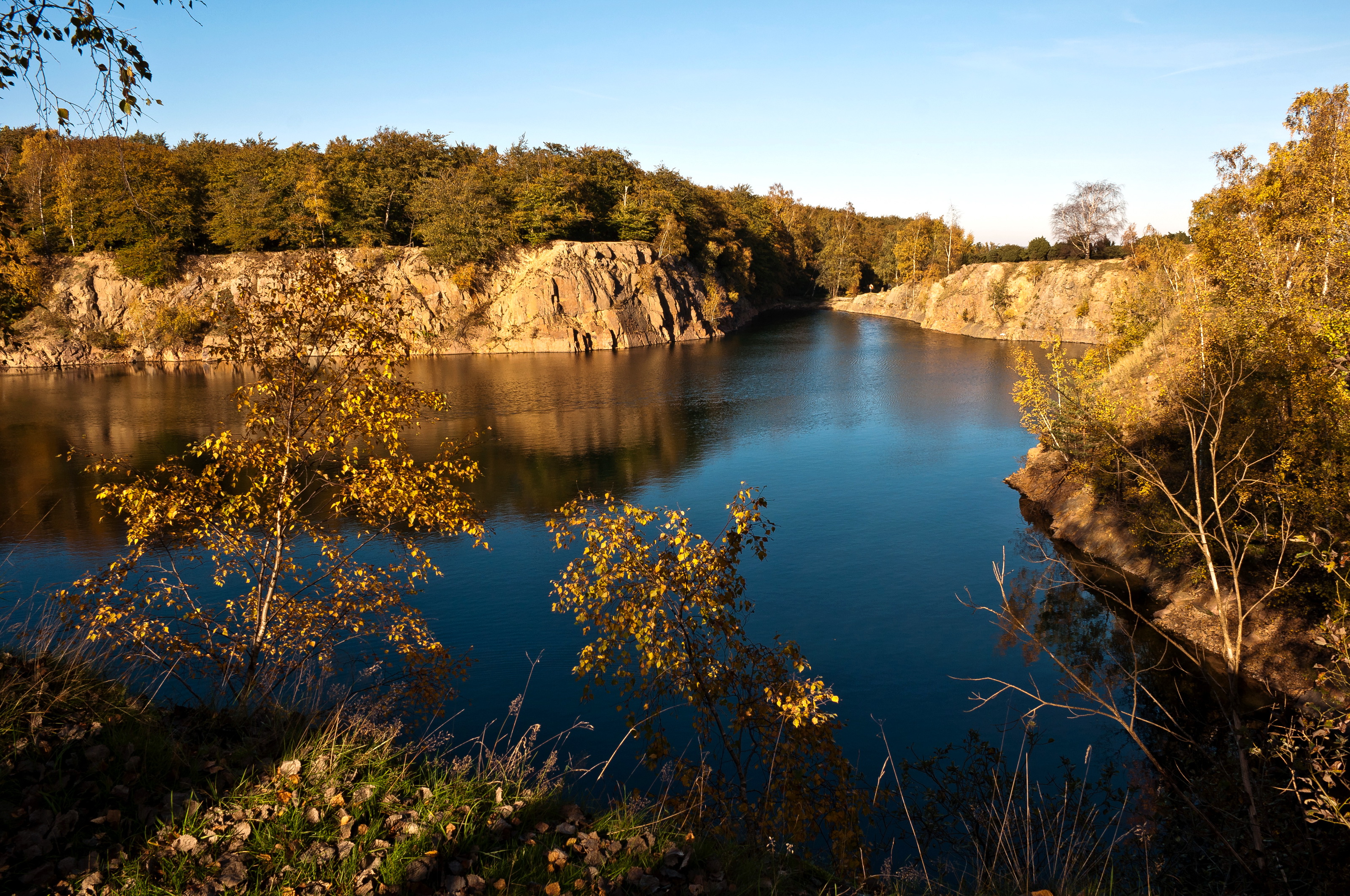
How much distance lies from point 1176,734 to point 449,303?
267 feet

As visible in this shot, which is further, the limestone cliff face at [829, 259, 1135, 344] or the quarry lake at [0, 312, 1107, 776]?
the limestone cliff face at [829, 259, 1135, 344]

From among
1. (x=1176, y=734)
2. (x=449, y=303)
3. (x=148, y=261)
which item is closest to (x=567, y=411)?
(x=449, y=303)

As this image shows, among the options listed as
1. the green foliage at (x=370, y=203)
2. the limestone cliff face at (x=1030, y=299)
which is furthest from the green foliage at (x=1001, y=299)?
the green foliage at (x=370, y=203)

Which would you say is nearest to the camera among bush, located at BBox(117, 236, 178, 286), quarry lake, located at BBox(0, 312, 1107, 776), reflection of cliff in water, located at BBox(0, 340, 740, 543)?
quarry lake, located at BBox(0, 312, 1107, 776)

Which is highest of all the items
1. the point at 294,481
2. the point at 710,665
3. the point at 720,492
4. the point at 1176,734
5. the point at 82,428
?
the point at 294,481

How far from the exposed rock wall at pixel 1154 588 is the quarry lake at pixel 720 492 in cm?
161

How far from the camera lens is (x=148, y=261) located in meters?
77.8

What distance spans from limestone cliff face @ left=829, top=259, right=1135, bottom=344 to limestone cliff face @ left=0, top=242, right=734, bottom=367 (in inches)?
1406

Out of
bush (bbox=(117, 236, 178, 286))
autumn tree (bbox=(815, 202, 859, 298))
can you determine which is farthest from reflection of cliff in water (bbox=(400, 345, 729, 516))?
autumn tree (bbox=(815, 202, 859, 298))

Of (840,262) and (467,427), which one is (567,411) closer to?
(467,427)

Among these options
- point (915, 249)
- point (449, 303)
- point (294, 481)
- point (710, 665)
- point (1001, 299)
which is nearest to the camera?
point (710, 665)

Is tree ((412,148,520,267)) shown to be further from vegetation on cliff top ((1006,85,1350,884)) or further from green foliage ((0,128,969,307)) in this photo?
vegetation on cliff top ((1006,85,1350,884))

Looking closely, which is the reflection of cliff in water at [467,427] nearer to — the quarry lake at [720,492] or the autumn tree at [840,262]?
the quarry lake at [720,492]

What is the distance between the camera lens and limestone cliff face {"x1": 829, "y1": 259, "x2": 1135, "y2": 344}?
276 ft
